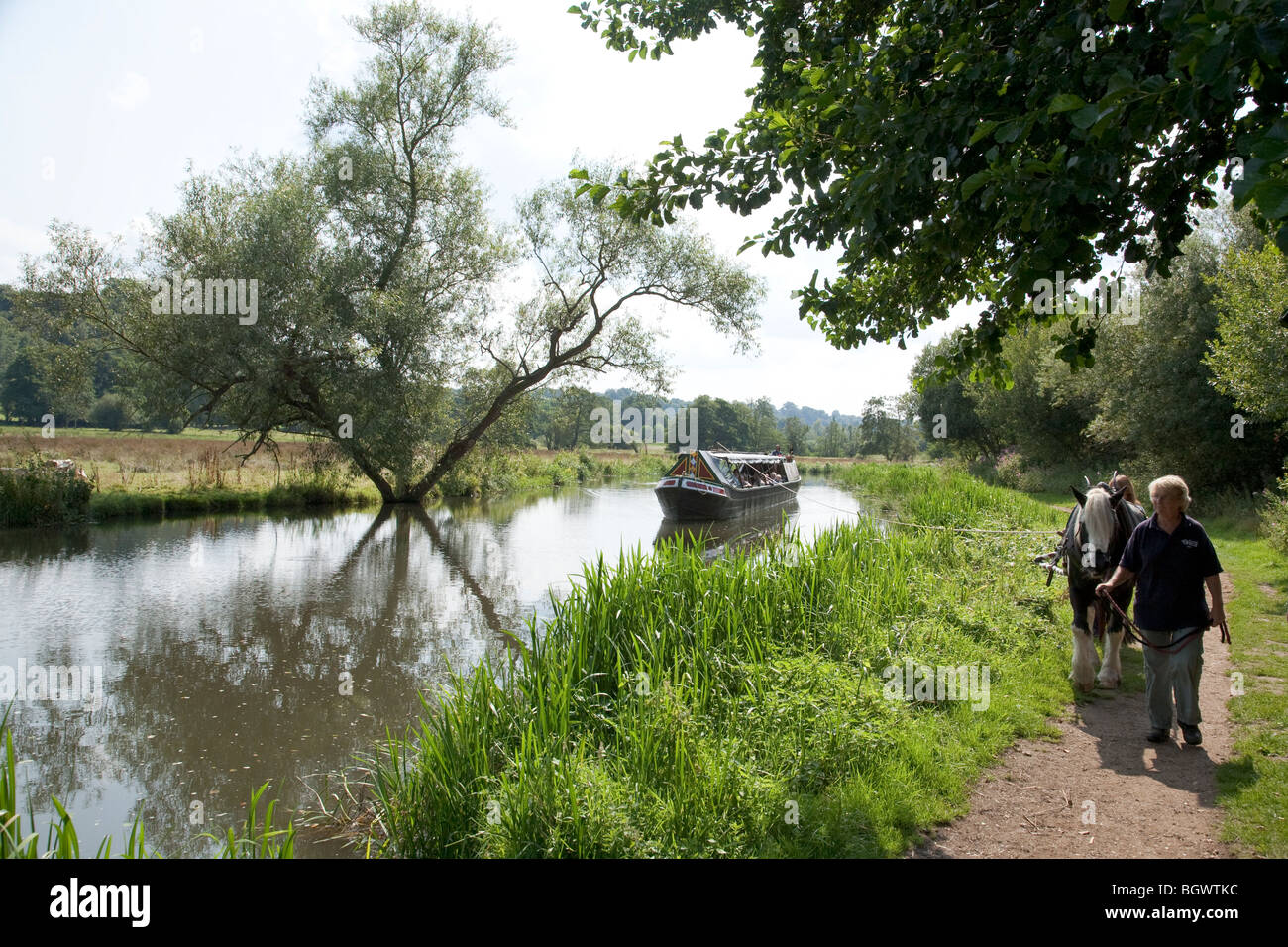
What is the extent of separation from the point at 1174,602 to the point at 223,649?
31.0 ft

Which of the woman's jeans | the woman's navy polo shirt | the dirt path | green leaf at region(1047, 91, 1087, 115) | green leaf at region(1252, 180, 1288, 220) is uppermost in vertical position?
green leaf at region(1047, 91, 1087, 115)

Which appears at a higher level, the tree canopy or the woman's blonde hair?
the tree canopy

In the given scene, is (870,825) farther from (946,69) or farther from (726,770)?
(946,69)

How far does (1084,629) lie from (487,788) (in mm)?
4785

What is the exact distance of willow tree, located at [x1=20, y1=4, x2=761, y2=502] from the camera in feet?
59.1

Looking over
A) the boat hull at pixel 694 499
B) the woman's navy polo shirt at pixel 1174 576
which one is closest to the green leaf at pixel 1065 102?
the woman's navy polo shirt at pixel 1174 576

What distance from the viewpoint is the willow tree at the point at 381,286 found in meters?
18.0

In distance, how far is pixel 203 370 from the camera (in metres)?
18.3

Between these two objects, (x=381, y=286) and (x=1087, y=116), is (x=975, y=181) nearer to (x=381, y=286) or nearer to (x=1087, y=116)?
(x=1087, y=116)

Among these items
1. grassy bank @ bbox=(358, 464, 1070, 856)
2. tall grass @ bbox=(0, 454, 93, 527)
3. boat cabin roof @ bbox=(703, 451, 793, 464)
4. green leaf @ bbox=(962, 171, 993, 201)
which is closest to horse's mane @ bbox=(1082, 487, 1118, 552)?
grassy bank @ bbox=(358, 464, 1070, 856)

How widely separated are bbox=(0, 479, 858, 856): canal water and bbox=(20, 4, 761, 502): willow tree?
13.5 feet

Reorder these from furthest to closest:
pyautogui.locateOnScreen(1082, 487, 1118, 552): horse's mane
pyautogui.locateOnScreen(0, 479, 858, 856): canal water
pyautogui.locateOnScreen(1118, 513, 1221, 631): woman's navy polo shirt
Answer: pyautogui.locateOnScreen(1082, 487, 1118, 552): horse's mane < pyautogui.locateOnScreen(0, 479, 858, 856): canal water < pyautogui.locateOnScreen(1118, 513, 1221, 631): woman's navy polo shirt

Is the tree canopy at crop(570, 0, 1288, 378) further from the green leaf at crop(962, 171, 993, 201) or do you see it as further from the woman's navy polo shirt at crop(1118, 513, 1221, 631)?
the woman's navy polo shirt at crop(1118, 513, 1221, 631)
